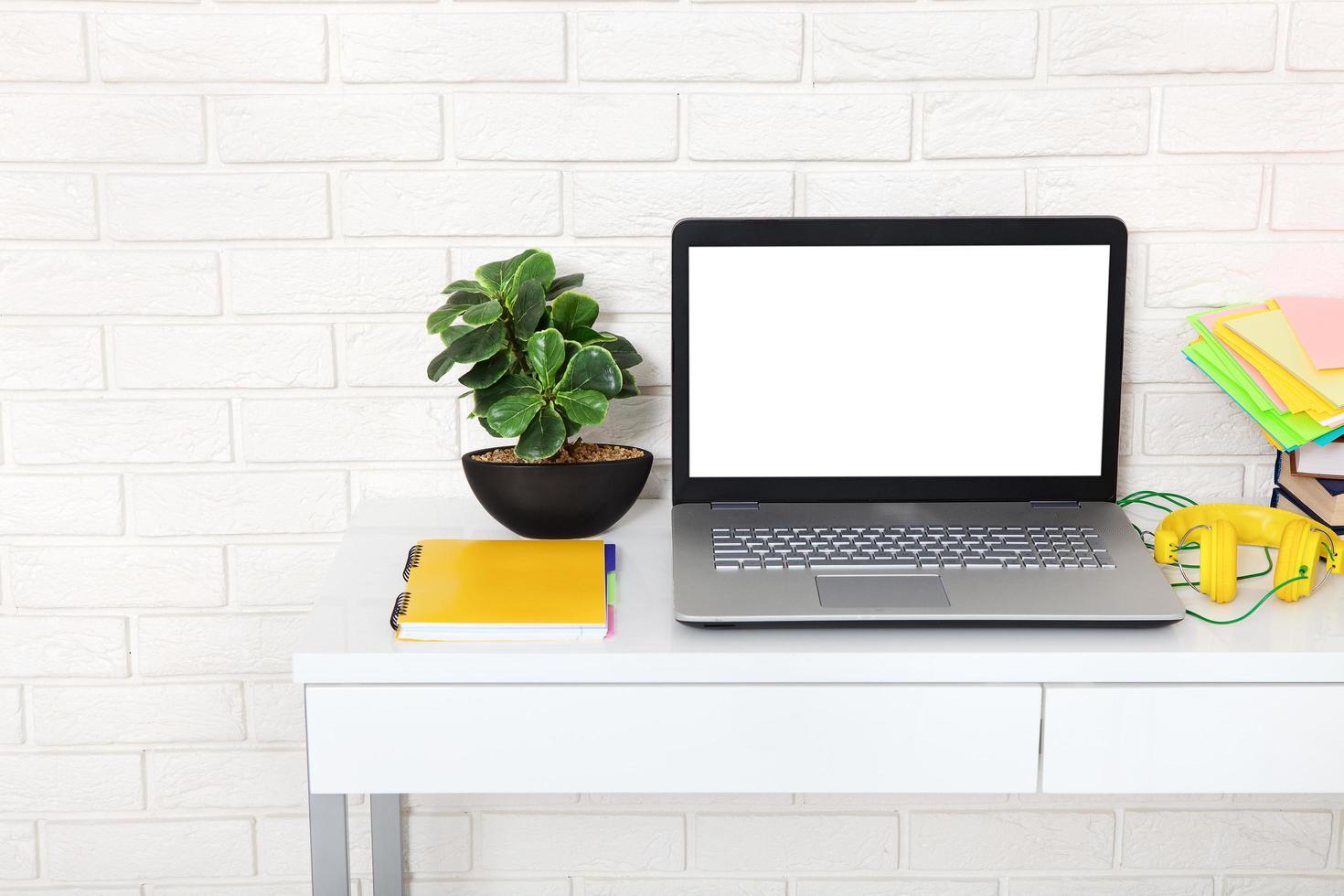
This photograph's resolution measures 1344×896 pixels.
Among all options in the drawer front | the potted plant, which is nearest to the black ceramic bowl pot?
the potted plant

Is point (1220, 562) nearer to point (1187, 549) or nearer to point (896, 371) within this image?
point (1187, 549)

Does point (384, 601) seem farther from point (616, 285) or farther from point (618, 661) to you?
point (616, 285)

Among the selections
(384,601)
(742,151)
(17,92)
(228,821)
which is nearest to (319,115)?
(17,92)

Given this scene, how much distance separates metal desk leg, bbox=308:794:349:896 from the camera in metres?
0.92

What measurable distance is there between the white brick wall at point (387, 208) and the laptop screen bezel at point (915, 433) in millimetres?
114

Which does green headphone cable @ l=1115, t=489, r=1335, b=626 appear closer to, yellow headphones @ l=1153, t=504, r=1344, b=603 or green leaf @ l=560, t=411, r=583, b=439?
yellow headphones @ l=1153, t=504, r=1344, b=603

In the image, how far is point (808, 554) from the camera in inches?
35.5

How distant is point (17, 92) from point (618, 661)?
0.85 metres

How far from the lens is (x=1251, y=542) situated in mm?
1019

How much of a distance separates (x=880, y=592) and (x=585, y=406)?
30 centimetres

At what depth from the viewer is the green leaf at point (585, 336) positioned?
103cm

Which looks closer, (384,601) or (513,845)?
(384,601)

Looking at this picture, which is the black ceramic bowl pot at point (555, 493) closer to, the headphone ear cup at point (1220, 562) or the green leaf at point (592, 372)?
the green leaf at point (592, 372)

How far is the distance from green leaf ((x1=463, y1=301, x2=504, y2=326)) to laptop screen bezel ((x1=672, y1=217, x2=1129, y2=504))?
0.17m
